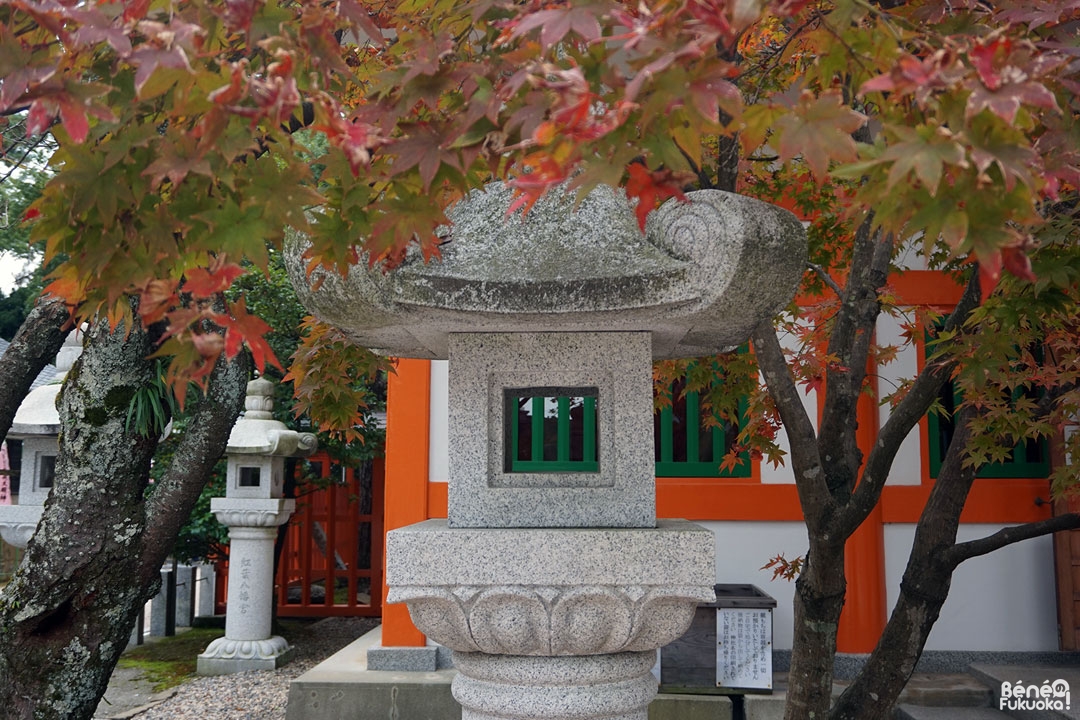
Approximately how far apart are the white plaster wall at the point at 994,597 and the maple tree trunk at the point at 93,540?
16.7 feet

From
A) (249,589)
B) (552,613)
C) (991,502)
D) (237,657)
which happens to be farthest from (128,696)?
(991,502)

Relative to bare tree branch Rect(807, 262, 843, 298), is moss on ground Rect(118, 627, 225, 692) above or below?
below

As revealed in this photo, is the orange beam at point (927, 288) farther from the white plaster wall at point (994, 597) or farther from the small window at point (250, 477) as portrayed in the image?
the small window at point (250, 477)

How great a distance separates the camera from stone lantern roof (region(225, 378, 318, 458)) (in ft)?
28.4

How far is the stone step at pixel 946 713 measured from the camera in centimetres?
586

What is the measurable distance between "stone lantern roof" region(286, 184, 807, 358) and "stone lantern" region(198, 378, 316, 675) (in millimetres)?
6562

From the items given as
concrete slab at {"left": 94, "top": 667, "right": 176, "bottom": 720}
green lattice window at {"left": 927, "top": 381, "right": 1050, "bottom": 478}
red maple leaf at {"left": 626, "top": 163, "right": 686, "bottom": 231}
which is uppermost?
red maple leaf at {"left": 626, "top": 163, "right": 686, "bottom": 231}

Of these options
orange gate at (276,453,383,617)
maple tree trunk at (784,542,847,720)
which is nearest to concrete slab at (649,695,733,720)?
maple tree trunk at (784,542,847,720)

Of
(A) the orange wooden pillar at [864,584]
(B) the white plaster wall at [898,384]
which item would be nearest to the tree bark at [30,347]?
(A) the orange wooden pillar at [864,584]

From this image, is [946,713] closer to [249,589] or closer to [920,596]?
[920,596]

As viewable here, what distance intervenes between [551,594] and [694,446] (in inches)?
177

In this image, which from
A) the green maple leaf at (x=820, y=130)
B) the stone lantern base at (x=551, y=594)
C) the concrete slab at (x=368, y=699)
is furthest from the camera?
the concrete slab at (x=368, y=699)

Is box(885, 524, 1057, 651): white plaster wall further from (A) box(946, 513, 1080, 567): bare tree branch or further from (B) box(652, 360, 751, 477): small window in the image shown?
(A) box(946, 513, 1080, 567): bare tree branch

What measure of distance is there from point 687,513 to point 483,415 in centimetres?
428
